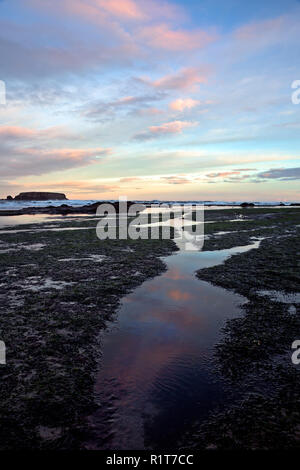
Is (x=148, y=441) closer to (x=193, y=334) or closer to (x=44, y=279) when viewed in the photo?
(x=193, y=334)

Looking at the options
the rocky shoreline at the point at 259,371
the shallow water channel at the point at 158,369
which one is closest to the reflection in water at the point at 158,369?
the shallow water channel at the point at 158,369

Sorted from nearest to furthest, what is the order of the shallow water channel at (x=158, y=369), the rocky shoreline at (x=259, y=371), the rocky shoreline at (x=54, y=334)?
the rocky shoreline at (x=259, y=371), the shallow water channel at (x=158, y=369), the rocky shoreline at (x=54, y=334)

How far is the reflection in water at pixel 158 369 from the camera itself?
4281mm

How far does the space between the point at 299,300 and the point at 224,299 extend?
2.57 metres

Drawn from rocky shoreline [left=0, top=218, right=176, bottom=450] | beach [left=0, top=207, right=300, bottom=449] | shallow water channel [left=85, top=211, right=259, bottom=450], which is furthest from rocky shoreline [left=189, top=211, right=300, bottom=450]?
rocky shoreline [left=0, top=218, right=176, bottom=450]

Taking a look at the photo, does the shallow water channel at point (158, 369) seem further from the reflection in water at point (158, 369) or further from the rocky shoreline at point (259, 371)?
the rocky shoreline at point (259, 371)

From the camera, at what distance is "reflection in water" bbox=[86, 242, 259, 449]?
428 centimetres

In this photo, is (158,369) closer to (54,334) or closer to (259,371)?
(259,371)

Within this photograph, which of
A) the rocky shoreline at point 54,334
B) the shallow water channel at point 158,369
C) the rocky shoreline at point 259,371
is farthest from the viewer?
the rocky shoreline at point 54,334

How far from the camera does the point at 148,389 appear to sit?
5184 mm

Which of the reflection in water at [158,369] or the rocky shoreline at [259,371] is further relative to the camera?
the reflection in water at [158,369]

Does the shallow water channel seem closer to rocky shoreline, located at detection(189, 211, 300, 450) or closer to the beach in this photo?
the beach
